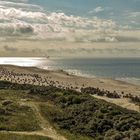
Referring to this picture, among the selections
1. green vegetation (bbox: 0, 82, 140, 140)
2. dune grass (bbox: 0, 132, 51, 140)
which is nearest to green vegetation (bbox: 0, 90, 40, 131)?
green vegetation (bbox: 0, 82, 140, 140)

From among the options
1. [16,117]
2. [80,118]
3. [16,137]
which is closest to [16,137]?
[16,137]

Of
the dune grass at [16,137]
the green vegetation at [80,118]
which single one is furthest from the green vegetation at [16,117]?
the dune grass at [16,137]

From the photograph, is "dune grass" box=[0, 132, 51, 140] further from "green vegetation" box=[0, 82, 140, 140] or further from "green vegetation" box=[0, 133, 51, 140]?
"green vegetation" box=[0, 82, 140, 140]

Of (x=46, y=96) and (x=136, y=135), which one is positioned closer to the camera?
(x=136, y=135)

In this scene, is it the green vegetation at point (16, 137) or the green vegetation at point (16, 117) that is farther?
the green vegetation at point (16, 117)

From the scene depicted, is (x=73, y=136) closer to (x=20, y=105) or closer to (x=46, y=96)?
(x=20, y=105)

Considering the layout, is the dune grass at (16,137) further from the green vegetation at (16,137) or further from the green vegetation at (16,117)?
the green vegetation at (16,117)

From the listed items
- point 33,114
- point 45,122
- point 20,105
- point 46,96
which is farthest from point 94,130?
point 46,96

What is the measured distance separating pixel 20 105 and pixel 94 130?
20440 millimetres

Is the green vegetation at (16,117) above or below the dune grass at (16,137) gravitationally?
above

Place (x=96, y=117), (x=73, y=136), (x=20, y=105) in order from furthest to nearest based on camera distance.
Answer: (x=20, y=105) → (x=96, y=117) → (x=73, y=136)

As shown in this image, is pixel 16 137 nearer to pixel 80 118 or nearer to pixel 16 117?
pixel 16 117

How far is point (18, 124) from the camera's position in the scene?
6544cm

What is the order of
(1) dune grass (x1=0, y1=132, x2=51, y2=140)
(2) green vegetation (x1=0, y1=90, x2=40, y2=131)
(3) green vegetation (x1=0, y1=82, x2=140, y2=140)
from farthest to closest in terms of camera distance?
(2) green vegetation (x1=0, y1=90, x2=40, y2=131) < (3) green vegetation (x1=0, y1=82, x2=140, y2=140) < (1) dune grass (x1=0, y1=132, x2=51, y2=140)
